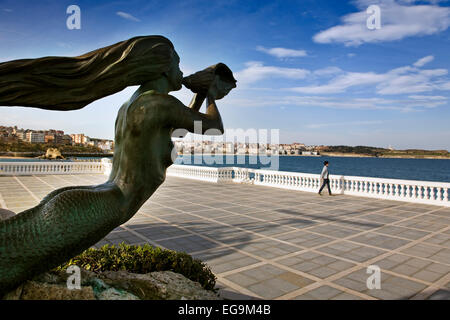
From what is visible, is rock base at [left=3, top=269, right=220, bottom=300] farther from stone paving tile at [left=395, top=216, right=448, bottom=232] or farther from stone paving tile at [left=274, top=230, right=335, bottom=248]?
stone paving tile at [left=395, top=216, right=448, bottom=232]

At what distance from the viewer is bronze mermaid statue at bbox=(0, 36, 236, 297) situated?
1991 mm

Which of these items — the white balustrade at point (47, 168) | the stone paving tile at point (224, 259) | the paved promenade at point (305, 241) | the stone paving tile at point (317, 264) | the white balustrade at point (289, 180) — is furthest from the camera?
the white balustrade at point (47, 168)

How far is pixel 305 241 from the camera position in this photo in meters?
6.06

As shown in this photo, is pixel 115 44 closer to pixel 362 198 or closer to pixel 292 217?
pixel 292 217

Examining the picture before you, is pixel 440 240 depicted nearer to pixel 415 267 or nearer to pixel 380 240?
pixel 380 240

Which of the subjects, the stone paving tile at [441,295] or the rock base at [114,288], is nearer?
the rock base at [114,288]

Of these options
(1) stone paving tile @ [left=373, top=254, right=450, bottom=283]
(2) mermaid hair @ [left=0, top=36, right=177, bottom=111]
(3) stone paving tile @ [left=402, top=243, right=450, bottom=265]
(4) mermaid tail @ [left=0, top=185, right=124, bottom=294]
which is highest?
(2) mermaid hair @ [left=0, top=36, right=177, bottom=111]

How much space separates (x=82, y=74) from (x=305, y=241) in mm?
5263

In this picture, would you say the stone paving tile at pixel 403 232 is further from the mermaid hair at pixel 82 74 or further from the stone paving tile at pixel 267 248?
the mermaid hair at pixel 82 74

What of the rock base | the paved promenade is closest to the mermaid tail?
the rock base

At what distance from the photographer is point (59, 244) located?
2.02 m

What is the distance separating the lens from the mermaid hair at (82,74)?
2092 mm

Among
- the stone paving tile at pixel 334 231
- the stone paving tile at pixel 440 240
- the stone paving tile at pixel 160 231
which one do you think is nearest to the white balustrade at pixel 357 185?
the stone paving tile at pixel 440 240

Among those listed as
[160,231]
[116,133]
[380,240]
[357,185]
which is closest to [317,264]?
[380,240]
